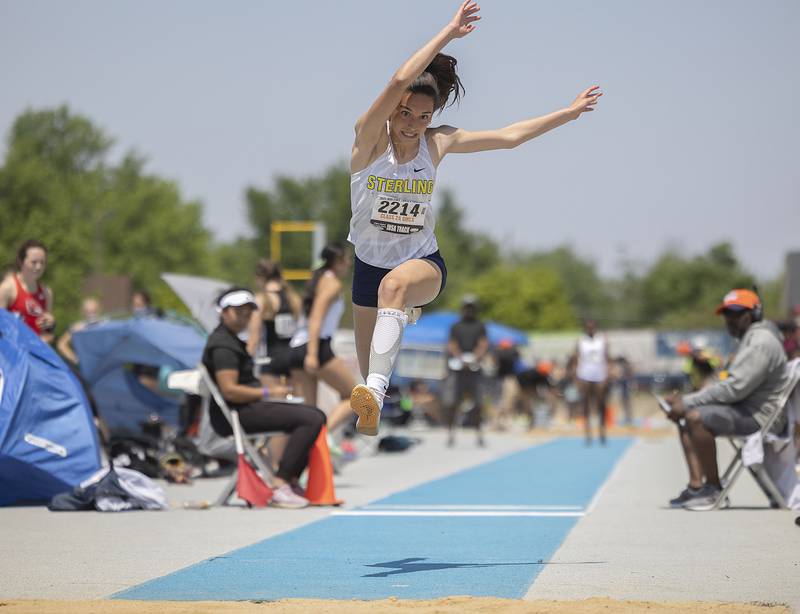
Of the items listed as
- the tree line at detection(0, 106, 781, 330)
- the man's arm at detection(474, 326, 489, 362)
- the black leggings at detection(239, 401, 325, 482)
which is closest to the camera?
the black leggings at detection(239, 401, 325, 482)

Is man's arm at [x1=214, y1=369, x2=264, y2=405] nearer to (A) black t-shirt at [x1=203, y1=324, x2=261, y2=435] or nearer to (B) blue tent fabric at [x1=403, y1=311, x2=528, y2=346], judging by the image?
(A) black t-shirt at [x1=203, y1=324, x2=261, y2=435]

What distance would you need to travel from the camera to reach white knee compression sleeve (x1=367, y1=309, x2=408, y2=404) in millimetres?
6156

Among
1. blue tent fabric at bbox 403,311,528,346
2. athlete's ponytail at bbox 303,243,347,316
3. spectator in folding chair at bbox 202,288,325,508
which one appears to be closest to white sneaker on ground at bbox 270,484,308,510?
spectator in folding chair at bbox 202,288,325,508

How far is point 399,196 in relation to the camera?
6172 mm

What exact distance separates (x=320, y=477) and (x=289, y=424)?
1.46 feet

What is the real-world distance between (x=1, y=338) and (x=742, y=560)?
5.59 meters

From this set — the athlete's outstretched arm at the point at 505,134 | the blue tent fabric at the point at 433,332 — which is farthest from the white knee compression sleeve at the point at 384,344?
the blue tent fabric at the point at 433,332

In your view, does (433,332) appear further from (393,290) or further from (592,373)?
(393,290)

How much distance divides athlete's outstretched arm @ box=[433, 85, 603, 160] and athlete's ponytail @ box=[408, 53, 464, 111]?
19 cm

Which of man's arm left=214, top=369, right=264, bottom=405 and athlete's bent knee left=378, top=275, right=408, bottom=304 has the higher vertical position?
athlete's bent knee left=378, top=275, right=408, bottom=304

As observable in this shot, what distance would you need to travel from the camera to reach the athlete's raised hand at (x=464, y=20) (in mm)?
5738

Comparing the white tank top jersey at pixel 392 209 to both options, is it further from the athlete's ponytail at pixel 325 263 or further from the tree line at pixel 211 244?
the tree line at pixel 211 244

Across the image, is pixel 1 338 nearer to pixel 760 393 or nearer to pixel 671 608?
pixel 760 393

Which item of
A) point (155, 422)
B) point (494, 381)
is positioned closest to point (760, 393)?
point (155, 422)
